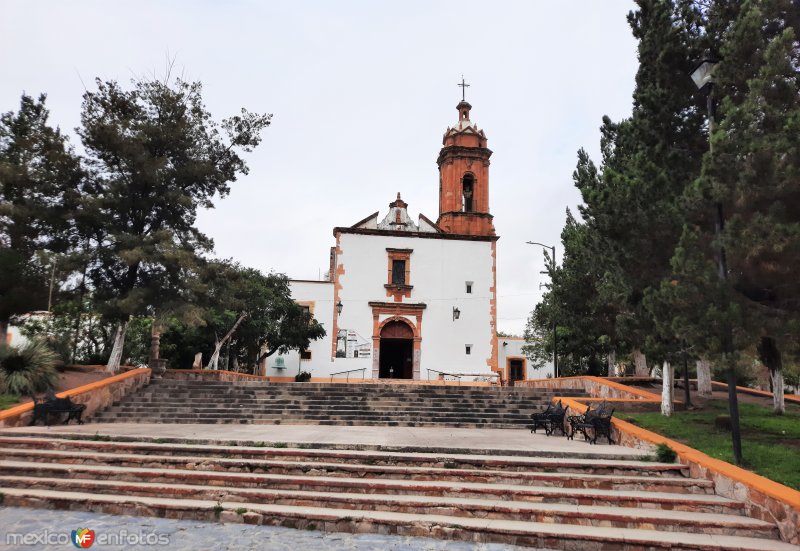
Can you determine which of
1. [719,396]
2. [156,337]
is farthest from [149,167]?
[719,396]

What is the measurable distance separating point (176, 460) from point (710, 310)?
7.89 metres

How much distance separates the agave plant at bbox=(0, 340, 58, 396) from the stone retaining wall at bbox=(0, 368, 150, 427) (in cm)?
82

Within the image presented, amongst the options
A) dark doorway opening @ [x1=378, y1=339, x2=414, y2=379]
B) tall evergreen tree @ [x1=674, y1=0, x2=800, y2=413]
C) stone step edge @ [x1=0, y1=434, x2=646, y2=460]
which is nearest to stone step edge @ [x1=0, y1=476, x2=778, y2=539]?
stone step edge @ [x1=0, y1=434, x2=646, y2=460]

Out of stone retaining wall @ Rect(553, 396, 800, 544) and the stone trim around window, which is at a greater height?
the stone trim around window

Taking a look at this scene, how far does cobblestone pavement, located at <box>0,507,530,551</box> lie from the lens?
17.2ft

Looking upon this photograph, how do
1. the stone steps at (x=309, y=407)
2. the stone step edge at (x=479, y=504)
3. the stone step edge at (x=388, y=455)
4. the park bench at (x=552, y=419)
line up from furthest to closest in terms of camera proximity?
the stone steps at (x=309, y=407) → the park bench at (x=552, y=419) → the stone step edge at (x=388, y=455) → the stone step edge at (x=479, y=504)

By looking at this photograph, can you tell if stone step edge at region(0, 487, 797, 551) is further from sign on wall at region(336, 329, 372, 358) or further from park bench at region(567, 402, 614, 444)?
sign on wall at region(336, 329, 372, 358)

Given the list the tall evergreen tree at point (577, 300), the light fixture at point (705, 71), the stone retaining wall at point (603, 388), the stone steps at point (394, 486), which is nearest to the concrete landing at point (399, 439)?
the stone steps at point (394, 486)

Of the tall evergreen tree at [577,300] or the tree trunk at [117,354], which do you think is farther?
the tall evergreen tree at [577,300]

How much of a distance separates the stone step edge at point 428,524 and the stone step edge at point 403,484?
51 centimetres

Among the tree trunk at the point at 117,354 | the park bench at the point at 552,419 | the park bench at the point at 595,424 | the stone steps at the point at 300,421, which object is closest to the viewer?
the park bench at the point at 595,424

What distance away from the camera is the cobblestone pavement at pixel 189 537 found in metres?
5.23

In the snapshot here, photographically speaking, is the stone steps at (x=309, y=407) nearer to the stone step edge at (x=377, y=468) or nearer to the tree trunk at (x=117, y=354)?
the tree trunk at (x=117, y=354)

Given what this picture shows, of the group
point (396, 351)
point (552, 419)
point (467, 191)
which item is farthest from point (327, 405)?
point (467, 191)
